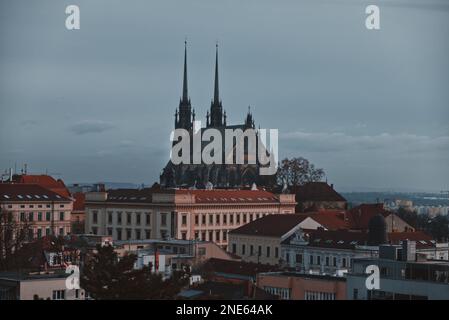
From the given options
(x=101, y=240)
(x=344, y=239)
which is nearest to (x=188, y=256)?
(x=101, y=240)

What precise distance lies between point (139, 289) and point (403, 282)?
21.1ft

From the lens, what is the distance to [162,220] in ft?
166

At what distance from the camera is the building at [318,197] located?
61.7 meters

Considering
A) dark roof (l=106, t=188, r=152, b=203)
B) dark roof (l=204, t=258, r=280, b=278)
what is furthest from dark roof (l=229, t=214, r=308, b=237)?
dark roof (l=204, t=258, r=280, b=278)

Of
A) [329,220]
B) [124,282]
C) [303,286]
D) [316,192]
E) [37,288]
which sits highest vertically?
[316,192]

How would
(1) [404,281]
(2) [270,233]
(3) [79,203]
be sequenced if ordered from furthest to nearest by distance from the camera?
(3) [79,203]
(2) [270,233]
(1) [404,281]

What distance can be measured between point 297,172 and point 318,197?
31.8 feet

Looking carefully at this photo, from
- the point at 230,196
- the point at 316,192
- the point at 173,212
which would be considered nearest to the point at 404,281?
the point at 173,212

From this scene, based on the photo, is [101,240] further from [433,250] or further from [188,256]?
[433,250]

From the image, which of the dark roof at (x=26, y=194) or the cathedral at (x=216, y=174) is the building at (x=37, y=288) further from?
the cathedral at (x=216, y=174)

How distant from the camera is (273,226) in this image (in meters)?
43.0

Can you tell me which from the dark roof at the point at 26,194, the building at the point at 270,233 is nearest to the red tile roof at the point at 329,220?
the building at the point at 270,233

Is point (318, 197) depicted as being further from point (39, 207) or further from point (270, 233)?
point (270, 233)

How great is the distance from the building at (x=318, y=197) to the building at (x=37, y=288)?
143 feet
